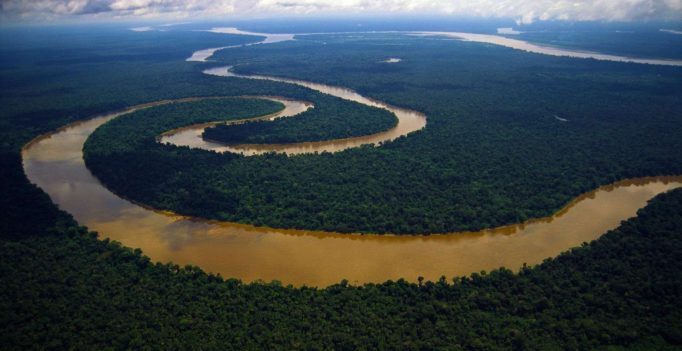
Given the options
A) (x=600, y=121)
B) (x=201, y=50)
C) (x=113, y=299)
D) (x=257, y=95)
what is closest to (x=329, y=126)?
(x=257, y=95)

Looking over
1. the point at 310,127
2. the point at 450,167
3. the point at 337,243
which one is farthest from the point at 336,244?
the point at 310,127

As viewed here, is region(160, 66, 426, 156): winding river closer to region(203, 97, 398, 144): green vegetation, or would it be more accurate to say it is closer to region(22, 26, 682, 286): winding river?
region(203, 97, 398, 144): green vegetation

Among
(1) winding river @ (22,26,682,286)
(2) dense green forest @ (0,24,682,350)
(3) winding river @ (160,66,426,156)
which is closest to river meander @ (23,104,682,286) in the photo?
(1) winding river @ (22,26,682,286)

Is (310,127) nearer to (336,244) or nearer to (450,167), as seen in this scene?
(450,167)

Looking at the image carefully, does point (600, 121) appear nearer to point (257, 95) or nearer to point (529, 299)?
point (529, 299)

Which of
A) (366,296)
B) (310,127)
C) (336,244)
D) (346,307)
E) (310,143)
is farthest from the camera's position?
(310,127)

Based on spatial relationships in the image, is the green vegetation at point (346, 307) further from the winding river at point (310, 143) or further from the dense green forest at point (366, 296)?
the winding river at point (310, 143)
